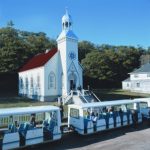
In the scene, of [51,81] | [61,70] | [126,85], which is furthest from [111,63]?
[51,81]

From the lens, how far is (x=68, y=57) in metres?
41.0

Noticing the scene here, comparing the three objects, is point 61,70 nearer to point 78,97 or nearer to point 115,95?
point 78,97

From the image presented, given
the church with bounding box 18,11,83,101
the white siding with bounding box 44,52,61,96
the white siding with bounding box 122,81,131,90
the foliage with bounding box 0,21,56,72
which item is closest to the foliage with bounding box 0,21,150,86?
the foliage with bounding box 0,21,56,72

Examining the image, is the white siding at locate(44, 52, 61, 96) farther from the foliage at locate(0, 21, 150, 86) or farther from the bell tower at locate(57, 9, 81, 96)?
the foliage at locate(0, 21, 150, 86)

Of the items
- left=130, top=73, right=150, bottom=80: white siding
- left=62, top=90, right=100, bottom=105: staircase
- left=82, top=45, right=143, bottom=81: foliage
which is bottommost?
left=62, top=90, right=100, bottom=105: staircase

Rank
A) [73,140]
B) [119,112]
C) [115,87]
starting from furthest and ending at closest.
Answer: [115,87] < [119,112] < [73,140]

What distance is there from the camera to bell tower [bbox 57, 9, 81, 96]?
40.8 m

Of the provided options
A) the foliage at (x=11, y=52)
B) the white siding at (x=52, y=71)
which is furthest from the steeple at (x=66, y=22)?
Answer: the foliage at (x=11, y=52)

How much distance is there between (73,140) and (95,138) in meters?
1.63

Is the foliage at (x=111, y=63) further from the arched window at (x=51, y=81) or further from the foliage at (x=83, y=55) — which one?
the arched window at (x=51, y=81)

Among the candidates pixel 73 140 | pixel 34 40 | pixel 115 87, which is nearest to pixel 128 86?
pixel 115 87

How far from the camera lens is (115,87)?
7438 cm

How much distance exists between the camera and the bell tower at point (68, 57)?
134 feet

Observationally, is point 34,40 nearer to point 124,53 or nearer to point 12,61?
point 12,61
